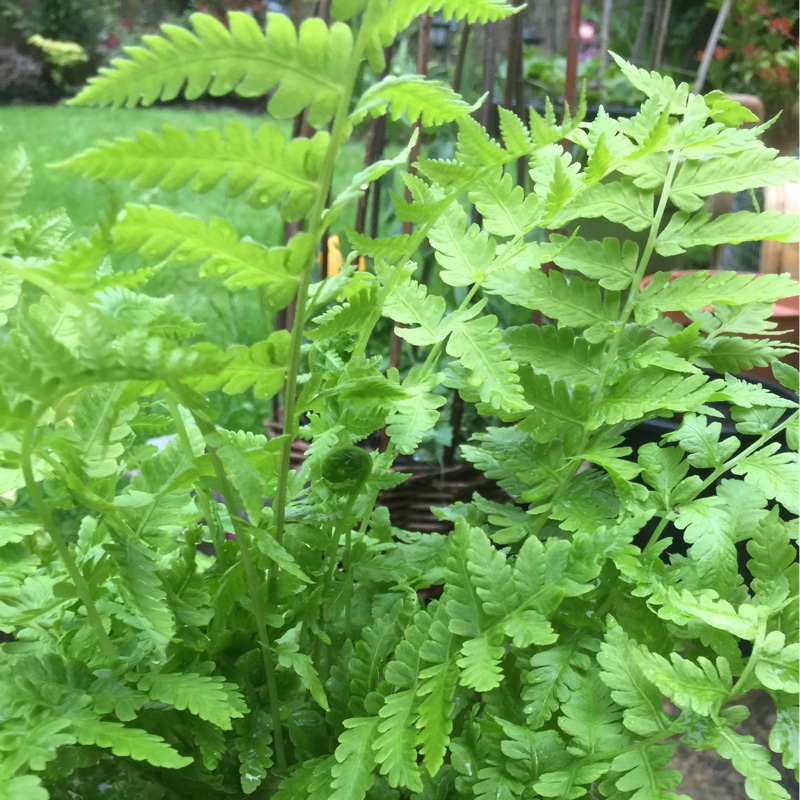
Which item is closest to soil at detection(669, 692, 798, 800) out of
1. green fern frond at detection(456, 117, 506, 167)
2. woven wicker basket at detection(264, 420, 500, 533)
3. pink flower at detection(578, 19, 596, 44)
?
woven wicker basket at detection(264, 420, 500, 533)

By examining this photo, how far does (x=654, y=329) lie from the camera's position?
41 cm

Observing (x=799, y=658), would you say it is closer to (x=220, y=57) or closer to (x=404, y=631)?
(x=404, y=631)

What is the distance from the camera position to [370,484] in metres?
0.36

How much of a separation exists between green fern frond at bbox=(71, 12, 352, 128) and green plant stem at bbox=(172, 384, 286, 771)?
102 millimetres

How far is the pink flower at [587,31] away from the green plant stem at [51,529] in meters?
1.54

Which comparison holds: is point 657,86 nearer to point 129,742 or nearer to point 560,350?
point 560,350

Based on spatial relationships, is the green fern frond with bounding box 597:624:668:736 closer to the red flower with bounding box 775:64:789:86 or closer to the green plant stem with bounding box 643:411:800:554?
the green plant stem with bounding box 643:411:800:554

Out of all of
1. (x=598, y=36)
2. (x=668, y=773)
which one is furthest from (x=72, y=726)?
(x=598, y=36)

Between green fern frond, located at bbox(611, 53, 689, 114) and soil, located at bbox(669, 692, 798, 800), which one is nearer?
green fern frond, located at bbox(611, 53, 689, 114)

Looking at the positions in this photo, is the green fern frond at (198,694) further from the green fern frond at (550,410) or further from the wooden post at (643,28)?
the wooden post at (643,28)

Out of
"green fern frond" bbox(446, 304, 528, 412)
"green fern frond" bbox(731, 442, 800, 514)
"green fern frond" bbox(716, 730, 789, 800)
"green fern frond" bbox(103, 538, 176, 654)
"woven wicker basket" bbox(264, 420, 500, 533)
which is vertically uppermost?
"green fern frond" bbox(446, 304, 528, 412)

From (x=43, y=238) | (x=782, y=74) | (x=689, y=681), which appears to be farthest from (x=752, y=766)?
(x=782, y=74)

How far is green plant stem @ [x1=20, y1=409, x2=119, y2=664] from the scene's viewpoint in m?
0.23

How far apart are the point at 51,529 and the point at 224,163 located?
14cm
